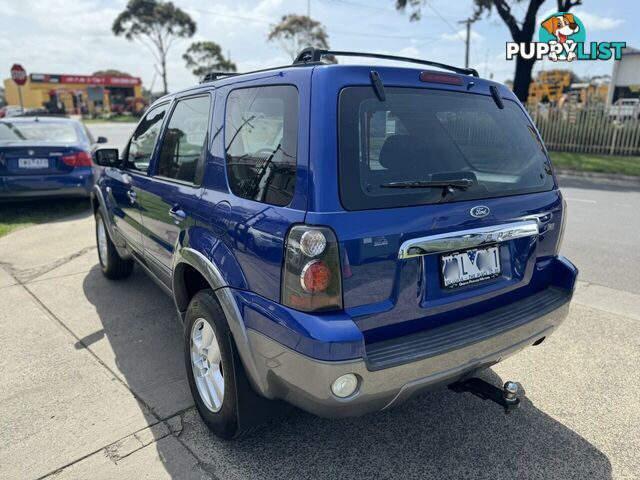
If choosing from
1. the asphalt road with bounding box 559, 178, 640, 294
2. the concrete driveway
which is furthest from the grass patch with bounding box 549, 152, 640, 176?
the concrete driveway

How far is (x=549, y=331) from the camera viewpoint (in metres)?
2.59

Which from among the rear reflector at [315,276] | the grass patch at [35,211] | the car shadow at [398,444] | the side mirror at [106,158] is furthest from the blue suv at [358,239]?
the grass patch at [35,211]

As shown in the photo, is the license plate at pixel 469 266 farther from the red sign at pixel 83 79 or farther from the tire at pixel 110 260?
the red sign at pixel 83 79

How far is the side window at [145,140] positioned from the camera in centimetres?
362

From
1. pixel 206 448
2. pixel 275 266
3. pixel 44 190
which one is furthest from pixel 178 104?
pixel 44 190

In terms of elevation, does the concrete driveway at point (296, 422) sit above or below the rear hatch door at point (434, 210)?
below

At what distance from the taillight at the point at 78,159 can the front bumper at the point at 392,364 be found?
6790 millimetres

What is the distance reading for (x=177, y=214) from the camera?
113 inches

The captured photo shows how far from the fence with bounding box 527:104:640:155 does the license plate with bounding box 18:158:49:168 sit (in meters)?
16.6

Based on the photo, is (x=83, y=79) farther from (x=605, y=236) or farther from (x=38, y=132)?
(x=605, y=236)

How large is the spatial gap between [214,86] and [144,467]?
2032mm

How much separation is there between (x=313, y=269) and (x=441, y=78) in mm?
1183

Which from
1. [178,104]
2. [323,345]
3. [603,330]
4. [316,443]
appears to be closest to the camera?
[323,345]

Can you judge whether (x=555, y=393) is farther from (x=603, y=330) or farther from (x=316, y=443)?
(x=316, y=443)
